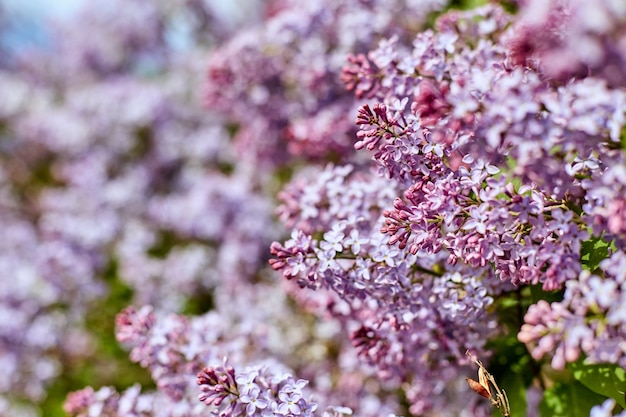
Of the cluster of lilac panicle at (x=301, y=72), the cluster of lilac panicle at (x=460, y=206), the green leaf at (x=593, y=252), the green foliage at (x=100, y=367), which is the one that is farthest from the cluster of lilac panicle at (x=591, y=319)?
the green foliage at (x=100, y=367)

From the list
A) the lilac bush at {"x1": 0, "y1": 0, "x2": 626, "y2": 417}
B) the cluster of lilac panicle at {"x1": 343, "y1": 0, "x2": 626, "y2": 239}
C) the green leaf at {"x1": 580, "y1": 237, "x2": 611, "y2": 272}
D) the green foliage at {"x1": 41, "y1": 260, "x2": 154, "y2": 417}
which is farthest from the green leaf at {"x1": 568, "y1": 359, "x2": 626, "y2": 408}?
the green foliage at {"x1": 41, "y1": 260, "x2": 154, "y2": 417}

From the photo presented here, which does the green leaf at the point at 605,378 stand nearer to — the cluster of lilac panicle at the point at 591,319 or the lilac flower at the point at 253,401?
the cluster of lilac panicle at the point at 591,319

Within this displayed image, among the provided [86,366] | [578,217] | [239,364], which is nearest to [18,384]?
[86,366]

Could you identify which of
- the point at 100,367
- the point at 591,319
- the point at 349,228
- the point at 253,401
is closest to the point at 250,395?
the point at 253,401

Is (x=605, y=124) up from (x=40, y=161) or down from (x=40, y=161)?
down

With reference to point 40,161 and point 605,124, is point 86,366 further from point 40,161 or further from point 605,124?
point 605,124
